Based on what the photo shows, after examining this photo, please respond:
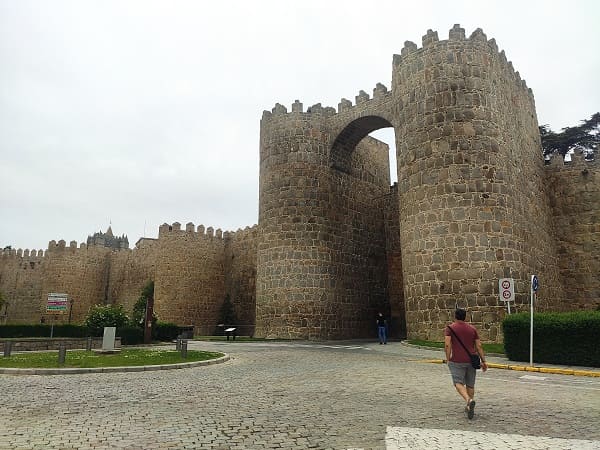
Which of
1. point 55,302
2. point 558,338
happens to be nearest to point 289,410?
point 558,338

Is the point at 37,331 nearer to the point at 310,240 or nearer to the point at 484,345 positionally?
the point at 310,240

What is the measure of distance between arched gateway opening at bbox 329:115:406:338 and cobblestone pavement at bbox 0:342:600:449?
15.5 m

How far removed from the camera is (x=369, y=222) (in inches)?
1094

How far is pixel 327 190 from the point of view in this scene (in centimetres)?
2539

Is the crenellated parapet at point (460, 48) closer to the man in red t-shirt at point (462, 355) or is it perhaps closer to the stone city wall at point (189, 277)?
the man in red t-shirt at point (462, 355)

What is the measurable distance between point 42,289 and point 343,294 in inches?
1303

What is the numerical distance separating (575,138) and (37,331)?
4003 centimetres

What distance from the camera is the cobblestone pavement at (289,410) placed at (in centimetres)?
516

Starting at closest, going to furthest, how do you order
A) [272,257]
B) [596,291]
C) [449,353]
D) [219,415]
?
[219,415] < [449,353] < [596,291] < [272,257]

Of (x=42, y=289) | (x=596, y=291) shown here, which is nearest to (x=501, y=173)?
(x=596, y=291)

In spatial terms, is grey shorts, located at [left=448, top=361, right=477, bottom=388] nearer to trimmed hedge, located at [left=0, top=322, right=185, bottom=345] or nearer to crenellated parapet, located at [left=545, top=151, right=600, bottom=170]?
trimmed hedge, located at [left=0, top=322, right=185, bottom=345]

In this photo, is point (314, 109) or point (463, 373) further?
point (314, 109)

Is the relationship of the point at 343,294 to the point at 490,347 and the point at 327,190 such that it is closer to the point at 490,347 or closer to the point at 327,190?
the point at 327,190

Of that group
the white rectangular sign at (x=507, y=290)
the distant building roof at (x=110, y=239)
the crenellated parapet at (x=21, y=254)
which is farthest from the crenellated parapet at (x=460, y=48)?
the distant building roof at (x=110, y=239)
